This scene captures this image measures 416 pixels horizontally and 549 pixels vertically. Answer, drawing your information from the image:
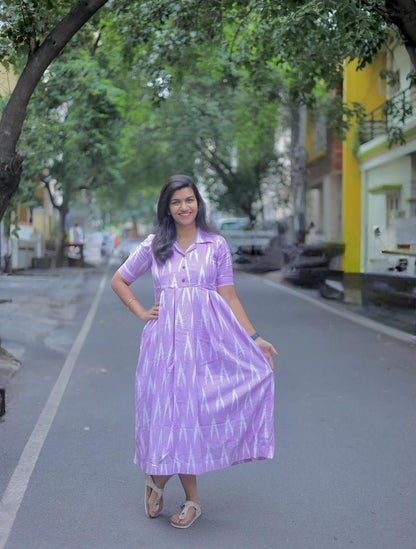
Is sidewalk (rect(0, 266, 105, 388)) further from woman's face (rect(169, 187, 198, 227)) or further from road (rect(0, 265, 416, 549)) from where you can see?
woman's face (rect(169, 187, 198, 227))

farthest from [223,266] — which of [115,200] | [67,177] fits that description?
[115,200]

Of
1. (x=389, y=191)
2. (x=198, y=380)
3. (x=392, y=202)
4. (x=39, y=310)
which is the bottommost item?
(x=39, y=310)

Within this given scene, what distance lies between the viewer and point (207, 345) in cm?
391

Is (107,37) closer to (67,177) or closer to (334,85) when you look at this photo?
(334,85)

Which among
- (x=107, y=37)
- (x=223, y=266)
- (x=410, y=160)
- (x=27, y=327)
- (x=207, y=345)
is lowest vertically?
(x=27, y=327)

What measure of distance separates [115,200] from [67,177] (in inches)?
670

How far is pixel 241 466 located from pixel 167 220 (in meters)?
1.81

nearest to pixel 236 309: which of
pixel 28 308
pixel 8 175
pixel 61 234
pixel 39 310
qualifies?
pixel 8 175

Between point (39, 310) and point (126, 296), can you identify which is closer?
point (126, 296)

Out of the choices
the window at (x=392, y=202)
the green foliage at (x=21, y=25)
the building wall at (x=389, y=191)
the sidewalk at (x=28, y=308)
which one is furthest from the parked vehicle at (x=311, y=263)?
the green foliage at (x=21, y=25)

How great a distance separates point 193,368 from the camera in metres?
3.88

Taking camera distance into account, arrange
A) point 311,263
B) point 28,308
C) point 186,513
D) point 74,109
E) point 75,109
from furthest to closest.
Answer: point 311,263, point 74,109, point 75,109, point 28,308, point 186,513

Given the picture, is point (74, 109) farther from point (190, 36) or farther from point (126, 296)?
point (126, 296)

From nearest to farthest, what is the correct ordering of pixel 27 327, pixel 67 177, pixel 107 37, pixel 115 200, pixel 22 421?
pixel 22 421 → pixel 27 327 → pixel 107 37 → pixel 67 177 → pixel 115 200
